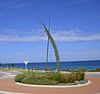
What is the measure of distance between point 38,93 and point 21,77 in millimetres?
7294

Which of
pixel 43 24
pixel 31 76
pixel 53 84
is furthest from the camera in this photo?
pixel 43 24

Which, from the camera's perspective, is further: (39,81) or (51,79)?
(51,79)

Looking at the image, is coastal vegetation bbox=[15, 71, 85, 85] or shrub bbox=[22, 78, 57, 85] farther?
coastal vegetation bbox=[15, 71, 85, 85]

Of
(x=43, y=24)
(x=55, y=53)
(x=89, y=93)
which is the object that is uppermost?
(x=43, y=24)

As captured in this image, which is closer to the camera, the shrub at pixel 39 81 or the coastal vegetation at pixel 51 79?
the shrub at pixel 39 81

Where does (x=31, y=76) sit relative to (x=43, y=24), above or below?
below

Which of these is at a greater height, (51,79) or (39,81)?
(51,79)

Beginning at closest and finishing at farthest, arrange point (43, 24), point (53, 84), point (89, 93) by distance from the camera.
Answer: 1. point (89, 93)
2. point (53, 84)
3. point (43, 24)

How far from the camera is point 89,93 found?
65.2 feet

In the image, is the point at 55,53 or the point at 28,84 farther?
the point at 55,53

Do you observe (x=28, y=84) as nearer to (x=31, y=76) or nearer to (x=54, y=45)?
(x=31, y=76)

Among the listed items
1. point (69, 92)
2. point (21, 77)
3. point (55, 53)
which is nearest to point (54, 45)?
point (55, 53)

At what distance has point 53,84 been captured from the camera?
2430 cm

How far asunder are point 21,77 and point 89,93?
9.13 meters
